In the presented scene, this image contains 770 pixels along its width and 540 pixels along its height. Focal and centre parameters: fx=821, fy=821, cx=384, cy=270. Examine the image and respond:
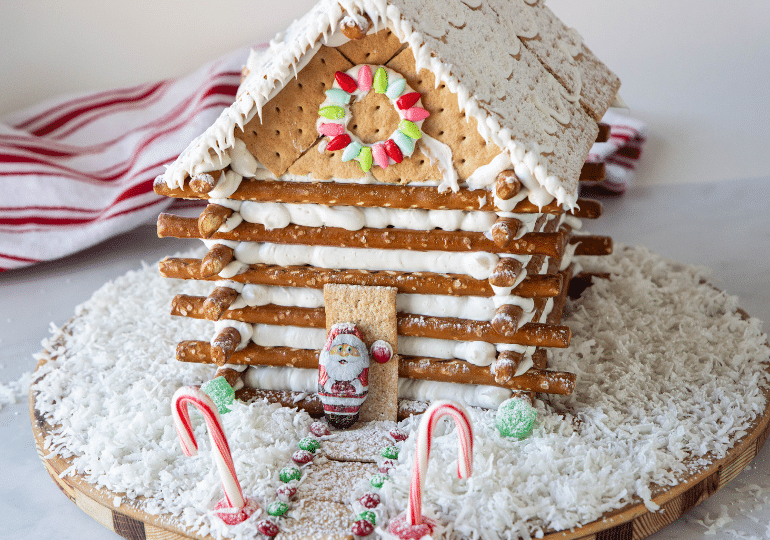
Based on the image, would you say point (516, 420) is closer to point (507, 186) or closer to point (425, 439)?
point (425, 439)

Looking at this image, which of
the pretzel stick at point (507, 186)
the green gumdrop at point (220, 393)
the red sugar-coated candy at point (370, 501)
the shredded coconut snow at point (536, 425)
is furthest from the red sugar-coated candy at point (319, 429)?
the pretzel stick at point (507, 186)

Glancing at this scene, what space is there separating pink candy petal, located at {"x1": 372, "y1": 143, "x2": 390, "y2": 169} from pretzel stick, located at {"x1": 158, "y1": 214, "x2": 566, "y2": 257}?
0.20 metres

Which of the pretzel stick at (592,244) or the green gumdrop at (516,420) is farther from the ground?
the pretzel stick at (592,244)

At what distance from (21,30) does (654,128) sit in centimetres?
371

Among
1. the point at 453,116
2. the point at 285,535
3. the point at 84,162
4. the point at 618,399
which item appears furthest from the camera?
the point at 84,162

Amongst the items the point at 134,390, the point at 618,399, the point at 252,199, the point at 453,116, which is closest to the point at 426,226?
the point at 453,116

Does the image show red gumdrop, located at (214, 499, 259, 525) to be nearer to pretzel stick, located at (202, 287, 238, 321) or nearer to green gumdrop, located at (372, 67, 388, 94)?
pretzel stick, located at (202, 287, 238, 321)

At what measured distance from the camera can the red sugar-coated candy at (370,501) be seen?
1937 mm

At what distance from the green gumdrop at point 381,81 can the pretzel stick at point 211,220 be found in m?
0.55

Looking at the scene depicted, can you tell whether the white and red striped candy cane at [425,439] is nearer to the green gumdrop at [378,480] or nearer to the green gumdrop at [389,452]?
the green gumdrop at [378,480]

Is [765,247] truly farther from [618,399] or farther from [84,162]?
[84,162]

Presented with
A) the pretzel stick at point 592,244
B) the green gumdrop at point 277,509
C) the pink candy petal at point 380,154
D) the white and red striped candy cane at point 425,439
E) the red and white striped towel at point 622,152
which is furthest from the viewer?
the red and white striped towel at point 622,152

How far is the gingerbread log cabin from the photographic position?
6.79 ft

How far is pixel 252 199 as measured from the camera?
7.43ft
